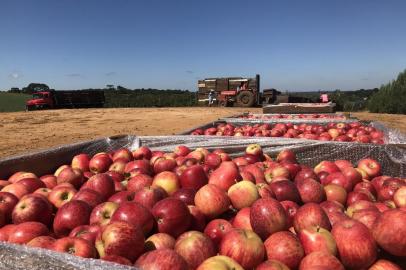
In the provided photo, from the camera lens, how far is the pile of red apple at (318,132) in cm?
660

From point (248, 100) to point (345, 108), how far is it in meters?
7.96

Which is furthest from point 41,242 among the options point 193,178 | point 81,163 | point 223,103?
point 223,103

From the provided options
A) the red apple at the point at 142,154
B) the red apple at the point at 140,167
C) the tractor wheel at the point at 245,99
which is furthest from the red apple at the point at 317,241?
the tractor wheel at the point at 245,99

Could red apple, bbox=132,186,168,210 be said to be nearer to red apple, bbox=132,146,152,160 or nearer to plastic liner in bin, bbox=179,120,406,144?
red apple, bbox=132,146,152,160

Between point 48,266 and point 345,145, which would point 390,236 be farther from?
point 345,145

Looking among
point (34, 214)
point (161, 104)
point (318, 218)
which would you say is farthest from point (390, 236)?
point (161, 104)

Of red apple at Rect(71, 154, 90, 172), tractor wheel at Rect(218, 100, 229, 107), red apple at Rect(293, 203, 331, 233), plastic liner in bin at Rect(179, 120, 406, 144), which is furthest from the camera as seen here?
tractor wheel at Rect(218, 100, 229, 107)

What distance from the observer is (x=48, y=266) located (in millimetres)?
1671

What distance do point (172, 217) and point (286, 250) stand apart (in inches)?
30.3

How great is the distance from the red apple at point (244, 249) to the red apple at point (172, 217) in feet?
1.23

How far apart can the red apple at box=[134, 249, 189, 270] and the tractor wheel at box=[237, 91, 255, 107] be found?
30.9 m

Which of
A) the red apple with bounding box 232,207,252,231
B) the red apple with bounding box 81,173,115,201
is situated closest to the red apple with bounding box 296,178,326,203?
the red apple with bounding box 232,207,252,231

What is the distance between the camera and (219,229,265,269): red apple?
7.00 feet

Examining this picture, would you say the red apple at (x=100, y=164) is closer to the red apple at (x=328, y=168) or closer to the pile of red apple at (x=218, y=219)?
the pile of red apple at (x=218, y=219)
